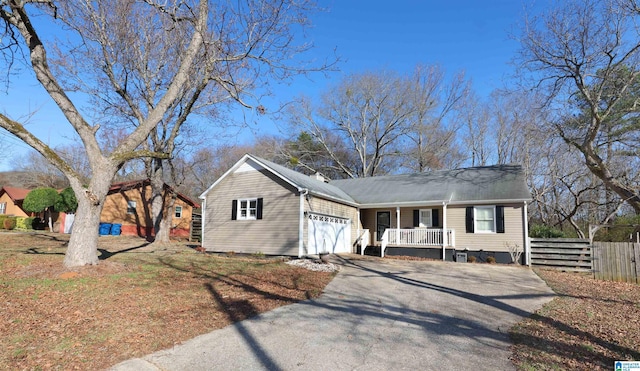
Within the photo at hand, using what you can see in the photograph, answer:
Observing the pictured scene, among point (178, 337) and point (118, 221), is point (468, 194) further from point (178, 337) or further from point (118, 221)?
point (118, 221)

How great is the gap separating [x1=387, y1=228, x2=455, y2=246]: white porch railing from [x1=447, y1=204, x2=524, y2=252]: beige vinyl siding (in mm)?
556

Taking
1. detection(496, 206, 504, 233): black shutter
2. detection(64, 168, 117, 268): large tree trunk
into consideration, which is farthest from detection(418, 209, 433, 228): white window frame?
detection(64, 168, 117, 268): large tree trunk

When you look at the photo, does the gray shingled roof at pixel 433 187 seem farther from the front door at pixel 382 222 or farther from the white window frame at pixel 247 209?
the white window frame at pixel 247 209

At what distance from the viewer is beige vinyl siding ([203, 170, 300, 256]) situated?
14.8 metres

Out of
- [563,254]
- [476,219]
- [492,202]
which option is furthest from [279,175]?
[563,254]

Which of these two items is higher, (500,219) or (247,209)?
(247,209)

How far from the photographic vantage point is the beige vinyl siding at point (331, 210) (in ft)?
48.8

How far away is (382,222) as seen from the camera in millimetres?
19234

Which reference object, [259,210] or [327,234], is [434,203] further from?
[259,210]

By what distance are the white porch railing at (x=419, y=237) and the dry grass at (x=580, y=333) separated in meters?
7.51

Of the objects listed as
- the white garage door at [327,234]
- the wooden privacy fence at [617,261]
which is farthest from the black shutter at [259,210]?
the wooden privacy fence at [617,261]

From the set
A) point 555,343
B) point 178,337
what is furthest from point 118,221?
point 555,343

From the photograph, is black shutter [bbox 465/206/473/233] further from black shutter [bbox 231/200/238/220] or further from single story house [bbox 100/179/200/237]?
single story house [bbox 100/179/200/237]

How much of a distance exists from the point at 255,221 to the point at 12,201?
3145 centimetres
